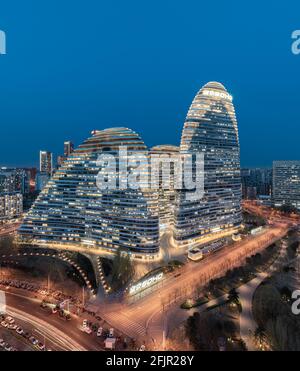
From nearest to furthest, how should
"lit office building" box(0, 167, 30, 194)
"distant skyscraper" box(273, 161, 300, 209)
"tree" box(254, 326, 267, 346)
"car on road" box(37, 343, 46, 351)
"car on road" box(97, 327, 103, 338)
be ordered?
"car on road" box(37, 343, 46, 351) → "tree" box(254, 326, 267, 346) → "car on road" box(97, 327, 103, 338) → "lit office building" box(0, 167, 30, 194) → "distant skyscraper" box(273, 161, 300, 209)

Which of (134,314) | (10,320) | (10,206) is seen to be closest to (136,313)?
(134,314)

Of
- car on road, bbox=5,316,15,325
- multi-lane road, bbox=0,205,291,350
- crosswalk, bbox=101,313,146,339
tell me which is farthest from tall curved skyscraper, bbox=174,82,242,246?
car on road, bbox=5,316,15,325

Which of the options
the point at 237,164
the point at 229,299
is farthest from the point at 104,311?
the point at 237,164

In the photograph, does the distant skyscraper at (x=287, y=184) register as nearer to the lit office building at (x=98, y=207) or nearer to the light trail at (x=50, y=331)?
the lit office building at (x=98, y=207)

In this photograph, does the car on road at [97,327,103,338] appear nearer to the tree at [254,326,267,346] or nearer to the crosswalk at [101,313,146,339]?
the crosswalk at [101,313,146,339]

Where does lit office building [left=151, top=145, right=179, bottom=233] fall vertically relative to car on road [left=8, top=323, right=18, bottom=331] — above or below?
above
